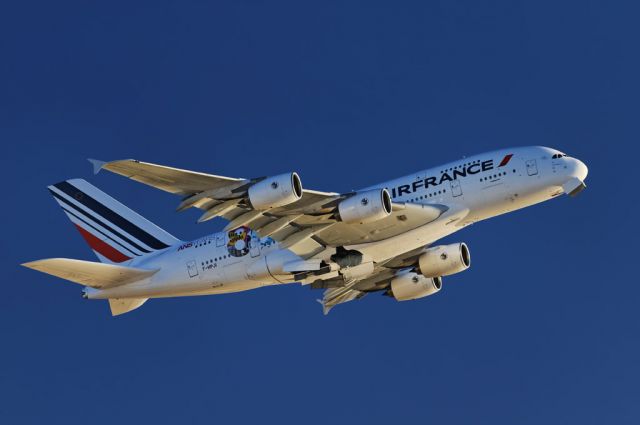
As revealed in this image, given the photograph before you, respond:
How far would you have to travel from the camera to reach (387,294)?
54375 mm

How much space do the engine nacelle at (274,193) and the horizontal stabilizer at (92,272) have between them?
9722mm

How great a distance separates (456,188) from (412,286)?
8036mm

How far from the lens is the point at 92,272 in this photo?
4956 cm

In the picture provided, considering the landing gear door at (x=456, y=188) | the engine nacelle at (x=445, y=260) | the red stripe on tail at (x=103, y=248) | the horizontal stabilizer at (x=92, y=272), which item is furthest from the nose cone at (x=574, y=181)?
the red stripe on tail at (x=103, y=248)

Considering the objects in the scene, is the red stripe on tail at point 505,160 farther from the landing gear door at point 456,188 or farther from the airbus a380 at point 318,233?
the landing gear door at point 456,188

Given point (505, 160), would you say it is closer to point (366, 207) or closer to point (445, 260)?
A: point (445, 260)

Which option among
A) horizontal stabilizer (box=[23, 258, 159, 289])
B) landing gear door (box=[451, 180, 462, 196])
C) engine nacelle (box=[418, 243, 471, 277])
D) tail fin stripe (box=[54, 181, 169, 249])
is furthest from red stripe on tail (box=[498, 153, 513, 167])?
tail fin stripe (box=[54, 181, 169, 249])

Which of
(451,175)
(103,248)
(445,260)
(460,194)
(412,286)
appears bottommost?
(412,286)

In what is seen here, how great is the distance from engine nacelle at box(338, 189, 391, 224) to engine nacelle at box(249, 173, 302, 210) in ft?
10.5

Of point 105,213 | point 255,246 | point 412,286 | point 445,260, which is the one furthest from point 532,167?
point 105,213

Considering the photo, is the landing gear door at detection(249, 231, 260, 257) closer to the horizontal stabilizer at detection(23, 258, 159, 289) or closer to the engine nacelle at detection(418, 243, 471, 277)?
the horizontal stabilizer at detection(23, 258, 159, 289)

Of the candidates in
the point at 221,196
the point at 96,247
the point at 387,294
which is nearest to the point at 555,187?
the point at 387,294

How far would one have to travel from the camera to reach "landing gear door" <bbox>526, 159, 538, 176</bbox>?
47.2 m

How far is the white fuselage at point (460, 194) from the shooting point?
47.0m
